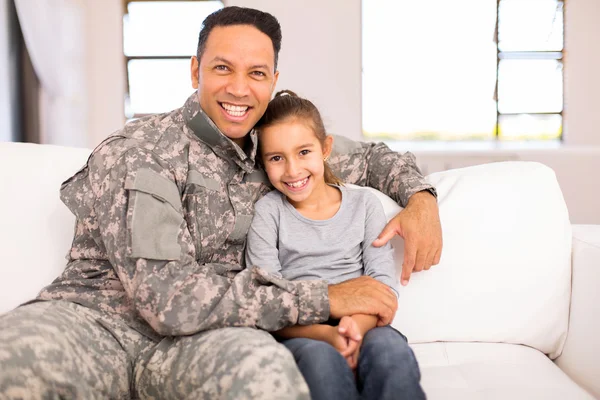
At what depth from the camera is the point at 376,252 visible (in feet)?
5.48

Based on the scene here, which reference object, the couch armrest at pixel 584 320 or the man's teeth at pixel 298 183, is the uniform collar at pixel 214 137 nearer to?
the man's teeth at pixel 298 183

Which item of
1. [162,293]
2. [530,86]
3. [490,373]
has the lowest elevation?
[490,373]

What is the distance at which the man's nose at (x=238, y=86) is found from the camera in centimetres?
164

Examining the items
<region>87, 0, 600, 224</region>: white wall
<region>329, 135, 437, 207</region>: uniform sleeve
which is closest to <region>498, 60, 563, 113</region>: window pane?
<region>87, 0, 600, 224</region>: white wall

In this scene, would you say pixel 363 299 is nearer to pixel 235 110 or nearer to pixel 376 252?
pixel 376 252

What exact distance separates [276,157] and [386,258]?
1.31 ft

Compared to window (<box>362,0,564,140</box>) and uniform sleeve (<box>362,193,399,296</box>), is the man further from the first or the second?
window (<box>362,0,564,140</box>)

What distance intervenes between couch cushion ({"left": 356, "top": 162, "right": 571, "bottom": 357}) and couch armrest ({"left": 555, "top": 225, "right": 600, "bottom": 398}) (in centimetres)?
2

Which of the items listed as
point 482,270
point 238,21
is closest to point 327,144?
point 238,21

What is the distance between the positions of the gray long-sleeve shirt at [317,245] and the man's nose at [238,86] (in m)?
0.29

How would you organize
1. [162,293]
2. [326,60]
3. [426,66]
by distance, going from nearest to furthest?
[162,293]
[326,60]
[426,66]

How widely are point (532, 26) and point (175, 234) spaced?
4.91m

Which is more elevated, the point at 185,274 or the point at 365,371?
the point at 185,274

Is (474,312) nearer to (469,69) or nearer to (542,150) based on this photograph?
(542,150)
